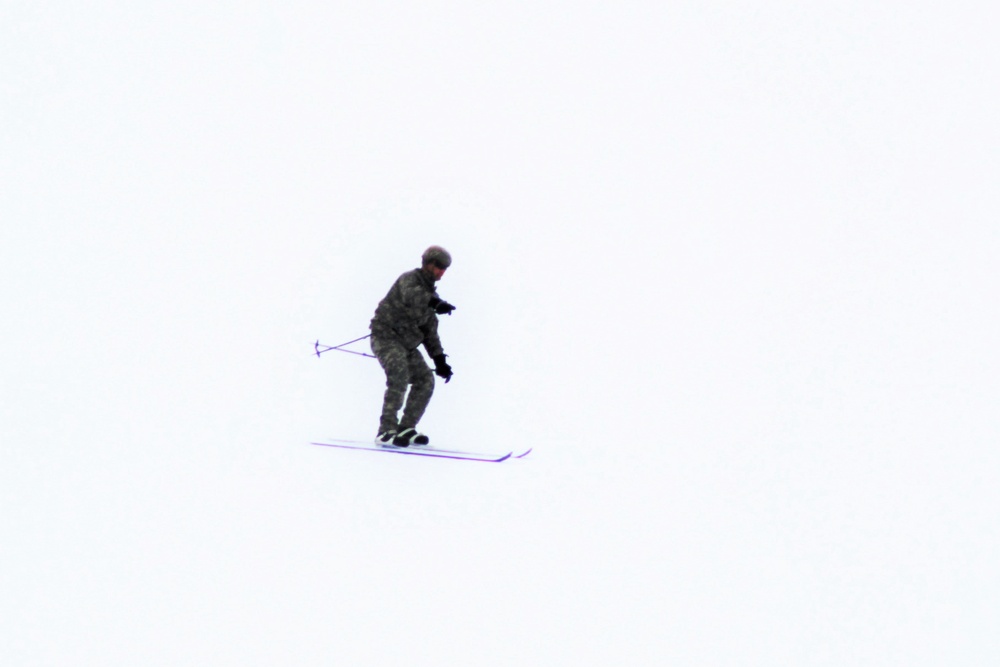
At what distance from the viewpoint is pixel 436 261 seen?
17203mm

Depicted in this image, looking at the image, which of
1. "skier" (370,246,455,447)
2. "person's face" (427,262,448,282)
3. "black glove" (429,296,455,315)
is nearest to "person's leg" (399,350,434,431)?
"skier" (370,246,455,447)

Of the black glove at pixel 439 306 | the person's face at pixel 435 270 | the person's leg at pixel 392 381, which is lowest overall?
the person's leg at pixel 392 381

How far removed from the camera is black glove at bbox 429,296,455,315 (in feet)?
56.8

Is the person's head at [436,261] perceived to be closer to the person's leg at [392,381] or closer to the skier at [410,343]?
the skier at [410,343]

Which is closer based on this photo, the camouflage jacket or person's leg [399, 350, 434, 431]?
the camouflage jacket

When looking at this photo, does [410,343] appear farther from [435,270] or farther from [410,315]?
[435,270]

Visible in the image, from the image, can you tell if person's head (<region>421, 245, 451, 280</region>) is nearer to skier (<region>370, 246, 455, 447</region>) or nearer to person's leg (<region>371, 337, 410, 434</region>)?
skier (<region>370, 246, 455, 447</region>)

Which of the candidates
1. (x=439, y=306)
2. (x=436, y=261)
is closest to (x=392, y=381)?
(x=439, y=306)

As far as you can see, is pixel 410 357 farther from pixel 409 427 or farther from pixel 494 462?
pixel 494 462

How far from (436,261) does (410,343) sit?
1474 mm

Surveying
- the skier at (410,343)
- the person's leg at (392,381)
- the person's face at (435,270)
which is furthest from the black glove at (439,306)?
the person's leg at (392,381)

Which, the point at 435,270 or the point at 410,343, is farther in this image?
the point at 410,343

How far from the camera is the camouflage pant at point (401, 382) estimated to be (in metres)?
17.6

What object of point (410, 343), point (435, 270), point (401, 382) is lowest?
point (401, 382)
